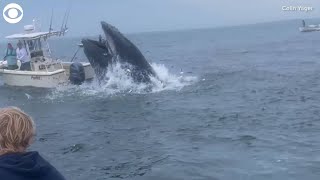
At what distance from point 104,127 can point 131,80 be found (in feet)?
25.0

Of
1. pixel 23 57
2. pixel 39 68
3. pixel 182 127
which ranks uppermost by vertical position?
pixel 23 57

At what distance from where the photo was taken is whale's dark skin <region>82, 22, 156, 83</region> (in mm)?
24047

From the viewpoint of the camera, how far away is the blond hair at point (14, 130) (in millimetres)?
3572

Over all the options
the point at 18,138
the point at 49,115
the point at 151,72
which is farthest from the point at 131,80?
the point at 18,138

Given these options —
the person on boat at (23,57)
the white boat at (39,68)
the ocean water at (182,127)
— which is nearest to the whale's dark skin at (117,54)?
the ocean water at (182,127)

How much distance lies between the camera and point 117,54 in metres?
24.1

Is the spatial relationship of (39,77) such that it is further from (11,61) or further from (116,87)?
(116,87)

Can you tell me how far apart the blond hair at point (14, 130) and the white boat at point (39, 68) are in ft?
77.3

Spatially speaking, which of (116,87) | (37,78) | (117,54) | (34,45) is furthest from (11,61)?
(117,54)

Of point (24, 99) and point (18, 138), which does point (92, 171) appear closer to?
point (18, 138)

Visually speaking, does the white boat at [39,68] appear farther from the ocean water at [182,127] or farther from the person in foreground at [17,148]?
the person in foreground at [17,148]

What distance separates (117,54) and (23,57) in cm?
755

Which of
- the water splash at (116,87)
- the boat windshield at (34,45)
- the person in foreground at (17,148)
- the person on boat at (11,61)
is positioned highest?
the person in foreground at (17,148)

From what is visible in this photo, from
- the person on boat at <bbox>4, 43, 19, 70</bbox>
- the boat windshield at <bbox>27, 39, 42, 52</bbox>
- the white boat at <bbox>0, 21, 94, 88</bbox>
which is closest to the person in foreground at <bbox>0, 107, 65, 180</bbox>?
the white boat at <bbox>0, 21, 94, 88</bbox>
